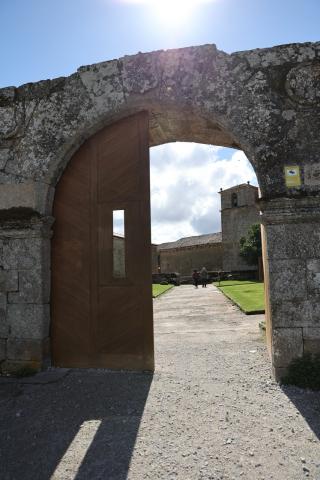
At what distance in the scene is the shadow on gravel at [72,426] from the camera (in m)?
2.35

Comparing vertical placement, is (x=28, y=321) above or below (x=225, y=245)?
below

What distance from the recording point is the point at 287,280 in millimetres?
3855

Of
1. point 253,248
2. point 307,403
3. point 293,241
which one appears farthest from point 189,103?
point 253,248

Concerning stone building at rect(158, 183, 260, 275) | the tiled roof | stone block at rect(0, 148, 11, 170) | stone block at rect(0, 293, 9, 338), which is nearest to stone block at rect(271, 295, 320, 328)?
stone block at rect(0, 293, 9, 338)

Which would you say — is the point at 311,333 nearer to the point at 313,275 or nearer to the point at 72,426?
the point at 313,275

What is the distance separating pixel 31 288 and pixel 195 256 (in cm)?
3858

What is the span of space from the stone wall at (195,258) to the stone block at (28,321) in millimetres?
37145

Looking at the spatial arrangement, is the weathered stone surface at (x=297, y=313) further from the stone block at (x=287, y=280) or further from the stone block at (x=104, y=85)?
the stone block at (x=104, y=85)

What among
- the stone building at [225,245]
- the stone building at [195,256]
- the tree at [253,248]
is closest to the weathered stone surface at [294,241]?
the tree at [253,248]

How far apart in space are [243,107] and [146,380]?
3437mm

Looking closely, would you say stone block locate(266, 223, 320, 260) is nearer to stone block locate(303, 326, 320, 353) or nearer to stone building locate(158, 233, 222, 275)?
stone block locate(303, 326, 320, 353)

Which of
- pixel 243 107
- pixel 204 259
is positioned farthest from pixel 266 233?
pixel 204 259

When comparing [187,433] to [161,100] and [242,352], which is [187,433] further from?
[161,100]

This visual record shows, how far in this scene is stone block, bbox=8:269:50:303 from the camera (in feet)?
14.7
